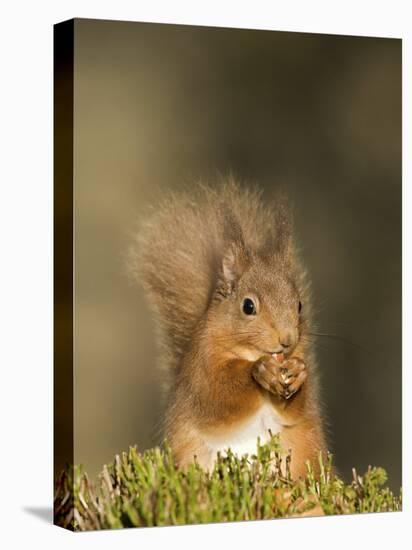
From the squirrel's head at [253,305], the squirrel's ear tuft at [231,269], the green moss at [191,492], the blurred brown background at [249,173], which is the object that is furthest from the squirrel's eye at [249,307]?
the green moss at [191,492]

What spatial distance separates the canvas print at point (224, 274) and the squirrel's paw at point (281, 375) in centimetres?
1

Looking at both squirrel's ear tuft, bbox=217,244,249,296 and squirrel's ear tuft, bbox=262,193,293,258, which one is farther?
squirrel's ear tuft, bbox=262,193,293,258

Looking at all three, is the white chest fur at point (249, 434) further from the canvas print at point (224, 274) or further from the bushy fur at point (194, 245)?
the bushy fur at point (194, 245)

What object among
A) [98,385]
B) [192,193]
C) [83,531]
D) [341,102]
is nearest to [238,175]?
[192,193]

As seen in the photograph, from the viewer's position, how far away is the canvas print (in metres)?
7.02

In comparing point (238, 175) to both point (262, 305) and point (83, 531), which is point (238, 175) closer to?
point (262, 305)

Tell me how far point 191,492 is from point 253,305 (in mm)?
986

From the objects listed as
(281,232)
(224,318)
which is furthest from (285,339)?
(281,232)

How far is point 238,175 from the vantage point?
7445mm

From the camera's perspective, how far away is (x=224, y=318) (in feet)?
24.1

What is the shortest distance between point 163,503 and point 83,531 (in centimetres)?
41

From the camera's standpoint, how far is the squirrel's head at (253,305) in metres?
7.34

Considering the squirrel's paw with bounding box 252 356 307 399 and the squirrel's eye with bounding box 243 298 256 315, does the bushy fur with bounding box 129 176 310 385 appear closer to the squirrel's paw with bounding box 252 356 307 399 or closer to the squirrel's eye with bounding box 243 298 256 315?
the squirrel's eye with bounding box 243 298 256 315

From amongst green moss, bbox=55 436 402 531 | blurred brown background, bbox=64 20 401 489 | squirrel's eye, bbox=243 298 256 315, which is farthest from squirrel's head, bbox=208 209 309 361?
green moss, bbox=55 436 402 531
